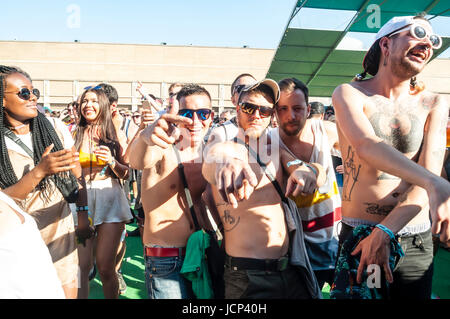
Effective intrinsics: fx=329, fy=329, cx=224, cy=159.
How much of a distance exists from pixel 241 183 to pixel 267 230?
79 centimetres

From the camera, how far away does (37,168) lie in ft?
7.52

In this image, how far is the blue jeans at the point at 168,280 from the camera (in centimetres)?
228

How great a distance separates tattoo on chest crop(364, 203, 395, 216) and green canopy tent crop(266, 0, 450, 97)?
6.37 metres

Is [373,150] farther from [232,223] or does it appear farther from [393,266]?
[232,223]

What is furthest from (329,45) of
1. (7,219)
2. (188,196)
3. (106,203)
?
(7,219)

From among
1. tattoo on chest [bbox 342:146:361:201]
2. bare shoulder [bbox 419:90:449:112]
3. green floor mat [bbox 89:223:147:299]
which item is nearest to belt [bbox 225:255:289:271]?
tattoo on chest [bbox 342:146:361:201]

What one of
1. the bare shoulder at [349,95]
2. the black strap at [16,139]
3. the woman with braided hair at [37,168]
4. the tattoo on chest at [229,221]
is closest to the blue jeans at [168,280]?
the tattoo on chest at [229,221]

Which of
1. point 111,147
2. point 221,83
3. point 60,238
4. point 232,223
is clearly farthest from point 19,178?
point 221,83

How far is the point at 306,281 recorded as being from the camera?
222 cm

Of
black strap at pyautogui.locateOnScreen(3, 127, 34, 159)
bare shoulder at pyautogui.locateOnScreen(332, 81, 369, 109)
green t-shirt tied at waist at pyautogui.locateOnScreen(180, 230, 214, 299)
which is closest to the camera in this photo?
bare shoulder at pyautogui.locateOnScreen(332, 81, 369, 109)

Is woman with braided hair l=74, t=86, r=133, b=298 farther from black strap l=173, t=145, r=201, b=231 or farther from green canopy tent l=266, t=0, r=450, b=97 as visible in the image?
green canopy tent l=266, t=0, r=450, b=97

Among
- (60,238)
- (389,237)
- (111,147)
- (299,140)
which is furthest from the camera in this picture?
(111,147)

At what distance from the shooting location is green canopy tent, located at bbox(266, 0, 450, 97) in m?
7.18

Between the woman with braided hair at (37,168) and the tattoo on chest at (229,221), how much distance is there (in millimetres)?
1165
